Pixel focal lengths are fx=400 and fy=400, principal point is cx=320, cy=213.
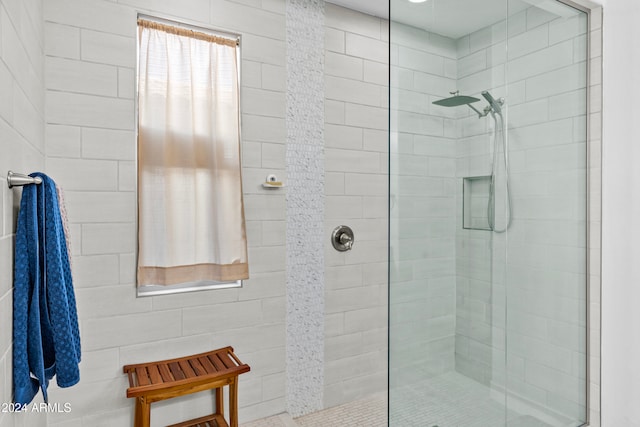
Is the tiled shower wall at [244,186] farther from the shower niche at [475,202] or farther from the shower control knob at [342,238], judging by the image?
the shower niche at [475,202]

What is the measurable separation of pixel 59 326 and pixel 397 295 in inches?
41.8

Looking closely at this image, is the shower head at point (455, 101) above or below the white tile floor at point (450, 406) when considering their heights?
above

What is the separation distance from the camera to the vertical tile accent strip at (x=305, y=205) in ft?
7.43

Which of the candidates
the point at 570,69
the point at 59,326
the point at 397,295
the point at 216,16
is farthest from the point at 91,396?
the point at 570,69

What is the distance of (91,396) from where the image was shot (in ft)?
5.87

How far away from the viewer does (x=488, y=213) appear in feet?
4.97

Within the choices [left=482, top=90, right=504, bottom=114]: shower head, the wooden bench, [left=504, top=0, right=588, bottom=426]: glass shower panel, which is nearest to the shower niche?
[left=504, top=0, right=588, bottom=426]: glass shower panel

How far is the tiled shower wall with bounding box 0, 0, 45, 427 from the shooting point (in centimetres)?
102

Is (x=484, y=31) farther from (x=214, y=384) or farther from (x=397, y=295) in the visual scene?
(x=214, y=384)
